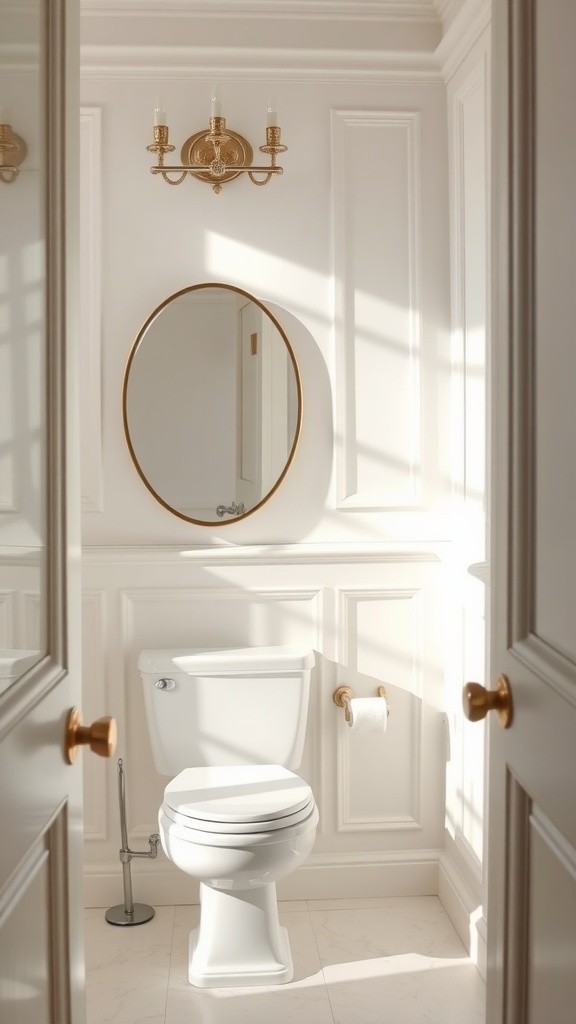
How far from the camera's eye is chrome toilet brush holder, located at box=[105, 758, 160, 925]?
2.81 m

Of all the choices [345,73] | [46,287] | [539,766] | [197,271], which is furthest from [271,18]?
[539,766]

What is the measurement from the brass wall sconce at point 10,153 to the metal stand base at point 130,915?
2336 mm

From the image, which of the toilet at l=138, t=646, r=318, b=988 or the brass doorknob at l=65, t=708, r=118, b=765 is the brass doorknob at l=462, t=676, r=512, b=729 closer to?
the brass doorknob at l=65, t=708, r=118, b=765

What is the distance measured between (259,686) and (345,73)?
1779mm

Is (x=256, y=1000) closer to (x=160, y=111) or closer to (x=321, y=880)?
(x=321, y=880)

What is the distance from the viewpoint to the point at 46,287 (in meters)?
1.18

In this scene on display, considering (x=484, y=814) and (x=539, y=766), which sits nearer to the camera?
(x=539, y=766)

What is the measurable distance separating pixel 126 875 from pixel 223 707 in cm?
59

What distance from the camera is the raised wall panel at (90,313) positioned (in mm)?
2854

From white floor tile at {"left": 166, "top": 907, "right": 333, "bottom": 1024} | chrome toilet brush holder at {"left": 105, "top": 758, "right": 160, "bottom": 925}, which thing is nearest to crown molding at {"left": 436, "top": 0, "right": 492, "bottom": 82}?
chrome toilet brush holder at {"left": 105, "top": 758, "right": 160, "bottom": 925}

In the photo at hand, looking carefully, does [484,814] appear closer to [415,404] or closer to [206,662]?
[206,662]

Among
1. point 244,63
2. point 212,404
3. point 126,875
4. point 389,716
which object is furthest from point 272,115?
point 126,875

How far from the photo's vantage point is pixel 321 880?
9.85 ft

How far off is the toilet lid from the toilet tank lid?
0.89ft
